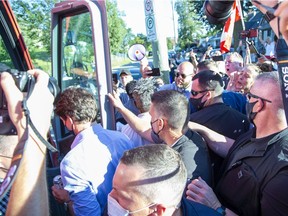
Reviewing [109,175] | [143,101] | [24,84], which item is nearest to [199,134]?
[143,101]

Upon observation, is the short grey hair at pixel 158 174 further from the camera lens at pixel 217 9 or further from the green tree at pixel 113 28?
the green tree at pixel 113 28

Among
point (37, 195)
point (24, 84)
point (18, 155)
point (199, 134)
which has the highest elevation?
point (24, 84)

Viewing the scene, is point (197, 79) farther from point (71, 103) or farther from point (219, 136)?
point (71, 103)

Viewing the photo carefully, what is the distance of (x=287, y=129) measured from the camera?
6.43 feet

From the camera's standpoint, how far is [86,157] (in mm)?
2051

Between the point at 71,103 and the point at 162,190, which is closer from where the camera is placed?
the point at 162,190

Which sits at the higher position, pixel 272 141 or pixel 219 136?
pixel 272 141

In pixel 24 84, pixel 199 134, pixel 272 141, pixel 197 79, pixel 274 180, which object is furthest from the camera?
pixel 197 79

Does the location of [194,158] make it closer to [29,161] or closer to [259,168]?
[259,168]

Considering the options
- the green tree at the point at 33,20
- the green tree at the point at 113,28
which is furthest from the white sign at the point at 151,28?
the green tree at the point at 113,28

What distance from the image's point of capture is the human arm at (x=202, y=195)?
1.90 metres

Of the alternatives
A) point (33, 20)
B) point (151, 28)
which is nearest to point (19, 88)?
point (33, 20)

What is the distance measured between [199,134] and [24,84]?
1.71 meters

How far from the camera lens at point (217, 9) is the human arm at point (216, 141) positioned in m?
1.27
